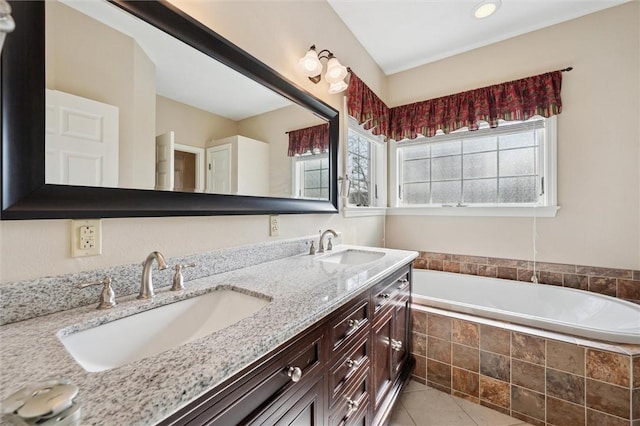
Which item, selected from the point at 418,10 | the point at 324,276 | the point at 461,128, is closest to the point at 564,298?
the point at 461,128

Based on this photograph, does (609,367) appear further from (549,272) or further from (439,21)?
(439,21)

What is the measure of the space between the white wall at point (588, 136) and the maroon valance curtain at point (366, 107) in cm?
85

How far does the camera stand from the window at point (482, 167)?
229 centimetres

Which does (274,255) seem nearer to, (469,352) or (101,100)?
(101,100)

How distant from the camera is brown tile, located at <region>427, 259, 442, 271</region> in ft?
8.87

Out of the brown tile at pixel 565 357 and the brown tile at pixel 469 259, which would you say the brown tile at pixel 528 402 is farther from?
the brown tile at pixel 469 259

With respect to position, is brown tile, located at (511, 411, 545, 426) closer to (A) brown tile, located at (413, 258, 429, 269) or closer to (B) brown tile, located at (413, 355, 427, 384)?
(B) brown tile, located at (413, 355, 427, 384)

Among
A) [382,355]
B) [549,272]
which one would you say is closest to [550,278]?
[549,272]

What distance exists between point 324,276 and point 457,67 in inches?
101

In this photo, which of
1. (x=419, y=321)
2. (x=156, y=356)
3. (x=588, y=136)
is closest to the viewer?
(x=156, y=356)

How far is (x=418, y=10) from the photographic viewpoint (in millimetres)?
2018

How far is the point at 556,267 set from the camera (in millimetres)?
2199

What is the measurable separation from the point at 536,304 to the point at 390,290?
63.6 inches

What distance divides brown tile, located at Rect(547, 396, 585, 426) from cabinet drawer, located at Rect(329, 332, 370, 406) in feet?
3.68
